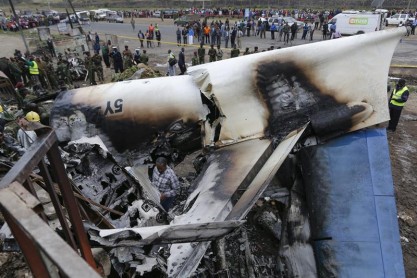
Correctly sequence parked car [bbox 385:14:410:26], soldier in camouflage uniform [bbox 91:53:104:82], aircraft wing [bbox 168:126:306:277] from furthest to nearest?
parked car [bbox 385:14:410:26], soldier in camouflage uniform [bbox 91:53:104:82], aircraft wing [bbox 168:126:306:277]

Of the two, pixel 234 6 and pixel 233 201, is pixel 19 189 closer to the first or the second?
pixel 233 201

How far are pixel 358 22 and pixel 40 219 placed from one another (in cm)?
2609

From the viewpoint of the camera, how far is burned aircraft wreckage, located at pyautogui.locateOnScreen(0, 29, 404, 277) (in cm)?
448

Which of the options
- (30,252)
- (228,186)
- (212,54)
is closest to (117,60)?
(212,54)

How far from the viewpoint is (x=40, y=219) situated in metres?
1.62

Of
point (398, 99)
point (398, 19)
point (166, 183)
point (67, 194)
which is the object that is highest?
point (67, 194)

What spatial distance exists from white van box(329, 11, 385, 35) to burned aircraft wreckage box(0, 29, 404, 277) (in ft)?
66.2

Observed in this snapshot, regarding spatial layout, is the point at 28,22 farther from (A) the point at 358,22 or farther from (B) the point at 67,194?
(B) the point at 67,194

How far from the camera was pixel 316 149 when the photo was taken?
5125mm

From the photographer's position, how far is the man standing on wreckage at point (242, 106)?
16.9ft

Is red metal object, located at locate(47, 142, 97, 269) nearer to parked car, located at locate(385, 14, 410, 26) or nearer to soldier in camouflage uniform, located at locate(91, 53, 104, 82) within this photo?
soldier in camouflage uniform, located at locate(91, 53, 104, 82)

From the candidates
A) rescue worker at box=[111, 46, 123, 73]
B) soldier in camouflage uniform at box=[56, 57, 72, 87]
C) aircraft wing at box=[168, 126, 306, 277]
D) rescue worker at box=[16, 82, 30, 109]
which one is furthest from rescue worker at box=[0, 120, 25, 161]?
rescue worker at box=[111, 46, 123, 73]

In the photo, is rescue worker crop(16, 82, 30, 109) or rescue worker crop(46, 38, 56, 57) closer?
rescue worker crop(16, 82, 30, 109)

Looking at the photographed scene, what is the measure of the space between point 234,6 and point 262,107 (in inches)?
2071
